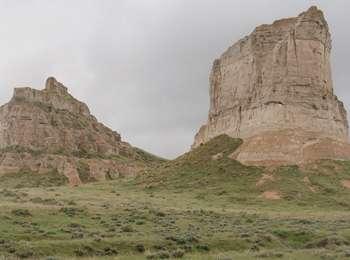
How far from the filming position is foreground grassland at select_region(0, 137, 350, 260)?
22.4 metres

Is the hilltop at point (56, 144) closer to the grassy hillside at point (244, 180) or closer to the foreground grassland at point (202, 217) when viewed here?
the grassy hillside at point (244, 180)

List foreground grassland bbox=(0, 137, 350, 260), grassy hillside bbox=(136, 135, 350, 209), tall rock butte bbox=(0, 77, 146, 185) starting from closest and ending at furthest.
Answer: foreground grassland bbox=(0, 137, 350, 260)
grassy hillside bbox=(136, 135, 350, 209)
tall rock butte bbox=(0, 77, 146, 185)

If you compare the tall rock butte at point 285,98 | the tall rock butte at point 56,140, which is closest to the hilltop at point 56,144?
the tall rock butte at point 56,140

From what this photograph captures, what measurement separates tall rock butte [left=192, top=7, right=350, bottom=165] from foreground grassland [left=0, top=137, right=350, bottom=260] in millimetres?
2383

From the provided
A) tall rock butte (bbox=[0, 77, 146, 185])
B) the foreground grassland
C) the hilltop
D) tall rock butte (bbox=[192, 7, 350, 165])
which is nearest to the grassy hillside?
the foreground grassland

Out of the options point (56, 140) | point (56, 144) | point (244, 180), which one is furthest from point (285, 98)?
point (56, 140)

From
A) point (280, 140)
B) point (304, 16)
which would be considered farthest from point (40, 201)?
point (304, 16)

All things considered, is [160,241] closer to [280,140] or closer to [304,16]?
[280,140]

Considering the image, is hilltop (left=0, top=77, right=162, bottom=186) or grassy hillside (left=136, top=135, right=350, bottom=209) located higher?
hilltop (left=0, top=77, right=162, bottom=186)

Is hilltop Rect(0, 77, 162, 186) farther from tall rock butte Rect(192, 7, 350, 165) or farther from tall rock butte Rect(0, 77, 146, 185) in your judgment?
tall rock butte Rect(192, 7, 350, 165)

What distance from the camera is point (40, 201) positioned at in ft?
145

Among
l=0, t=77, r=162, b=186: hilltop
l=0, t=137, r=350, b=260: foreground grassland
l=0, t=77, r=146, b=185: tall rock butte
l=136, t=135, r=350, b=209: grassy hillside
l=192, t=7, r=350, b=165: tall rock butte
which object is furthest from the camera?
l=0, t=77, r=146, b=185: tall rock butte

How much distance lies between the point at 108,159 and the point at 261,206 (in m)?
81.2

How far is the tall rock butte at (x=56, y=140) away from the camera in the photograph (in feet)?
367
